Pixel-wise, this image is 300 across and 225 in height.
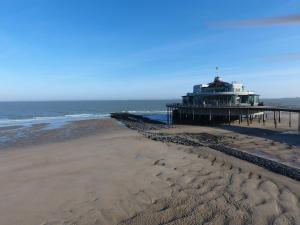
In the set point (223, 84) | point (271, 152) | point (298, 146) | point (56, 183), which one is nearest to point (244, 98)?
point (223, 84)

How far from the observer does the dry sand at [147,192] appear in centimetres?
945

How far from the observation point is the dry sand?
31.0 ft

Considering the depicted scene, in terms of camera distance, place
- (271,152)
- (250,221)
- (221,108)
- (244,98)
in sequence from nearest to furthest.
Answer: (250,221), (271,152), (221,108), (244,98)

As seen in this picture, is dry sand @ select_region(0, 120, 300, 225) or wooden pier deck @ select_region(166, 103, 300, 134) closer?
dry sand @ select_region(0, 120, 300, 225)

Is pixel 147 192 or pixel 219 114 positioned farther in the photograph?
pixel 219 114

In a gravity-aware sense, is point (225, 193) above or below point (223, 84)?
below

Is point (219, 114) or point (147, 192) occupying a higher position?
point (219, 114)

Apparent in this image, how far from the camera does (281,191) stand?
11602 mm

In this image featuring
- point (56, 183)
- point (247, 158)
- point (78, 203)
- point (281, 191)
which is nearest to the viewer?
point (78, 203)

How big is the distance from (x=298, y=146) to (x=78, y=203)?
61.6 feet

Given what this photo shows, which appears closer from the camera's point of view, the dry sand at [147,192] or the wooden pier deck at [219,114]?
the dry sand at [147,192]

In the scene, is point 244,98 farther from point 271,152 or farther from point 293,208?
point 293,208

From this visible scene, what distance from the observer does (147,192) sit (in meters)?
11.8

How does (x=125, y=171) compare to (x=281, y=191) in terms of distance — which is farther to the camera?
(x=125, y=171)
